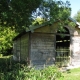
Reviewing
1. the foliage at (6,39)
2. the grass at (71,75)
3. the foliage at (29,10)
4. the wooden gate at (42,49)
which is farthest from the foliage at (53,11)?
the foliage at (6,39)

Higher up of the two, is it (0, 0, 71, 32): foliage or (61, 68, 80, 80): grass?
(0, 0, 71, 32): foliage

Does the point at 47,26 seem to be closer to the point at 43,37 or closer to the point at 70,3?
the point at 43,37

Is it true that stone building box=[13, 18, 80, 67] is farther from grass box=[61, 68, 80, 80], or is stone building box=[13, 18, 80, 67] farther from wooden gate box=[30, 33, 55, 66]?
grass box=[61, 68, 80, 80]

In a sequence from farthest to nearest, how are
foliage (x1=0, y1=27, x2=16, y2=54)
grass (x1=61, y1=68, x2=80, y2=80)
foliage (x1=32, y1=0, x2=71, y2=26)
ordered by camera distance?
foliage (x1=0, y1=27, x2=16, y2=54) < foliage (x1=32, y1=0, x2=71, y2=26) < grass (x1=61, y1=68, x2=80, y2=80)

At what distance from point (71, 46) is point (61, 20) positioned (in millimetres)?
2807

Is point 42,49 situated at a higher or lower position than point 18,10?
Result: lower

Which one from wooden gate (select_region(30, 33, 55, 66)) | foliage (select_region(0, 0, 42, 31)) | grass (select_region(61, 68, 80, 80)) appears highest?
foliage (select_region(0, 0, 42, 31))

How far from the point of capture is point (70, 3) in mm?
14781

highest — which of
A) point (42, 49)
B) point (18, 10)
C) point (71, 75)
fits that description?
point (18, 10)

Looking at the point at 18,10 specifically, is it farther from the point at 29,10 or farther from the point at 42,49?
the point at 42,49

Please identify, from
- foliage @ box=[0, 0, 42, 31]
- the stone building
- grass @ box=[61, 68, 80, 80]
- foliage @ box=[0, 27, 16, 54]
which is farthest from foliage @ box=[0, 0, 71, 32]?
foliage @ box=[0, 27, 16, 54]

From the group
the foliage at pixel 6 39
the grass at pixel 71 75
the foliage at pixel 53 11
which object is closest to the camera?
the grass at pixel 71 75

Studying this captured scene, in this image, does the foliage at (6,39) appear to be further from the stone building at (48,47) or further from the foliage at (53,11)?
the foliage at (53,11)

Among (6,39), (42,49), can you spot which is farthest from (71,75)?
(6,39)
